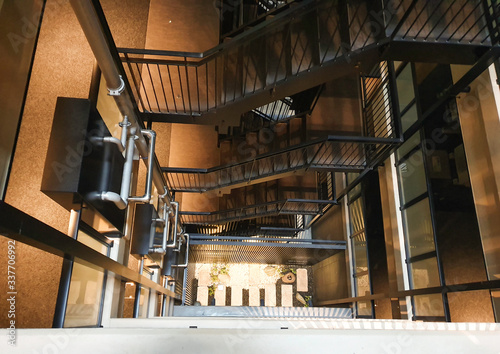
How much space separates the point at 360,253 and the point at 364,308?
3.27ft

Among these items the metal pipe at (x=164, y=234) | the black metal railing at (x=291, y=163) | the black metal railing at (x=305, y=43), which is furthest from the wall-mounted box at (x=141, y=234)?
the black metal railing at (x=291, y=163)

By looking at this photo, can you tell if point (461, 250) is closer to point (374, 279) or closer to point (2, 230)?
point (374, 279)

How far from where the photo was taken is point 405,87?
17.6ft

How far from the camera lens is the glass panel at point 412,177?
15.9 ft

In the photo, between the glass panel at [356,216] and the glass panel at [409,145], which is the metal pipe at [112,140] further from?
the glass panel at [356,216]

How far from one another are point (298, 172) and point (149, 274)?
89.8 inches

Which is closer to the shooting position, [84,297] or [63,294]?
[63,294]

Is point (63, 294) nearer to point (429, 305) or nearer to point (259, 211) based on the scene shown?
point (429, 305)

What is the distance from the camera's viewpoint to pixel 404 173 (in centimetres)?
536

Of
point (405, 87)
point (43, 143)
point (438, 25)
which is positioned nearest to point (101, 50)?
point (43, 143)

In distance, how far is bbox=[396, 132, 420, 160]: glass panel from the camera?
4959mm

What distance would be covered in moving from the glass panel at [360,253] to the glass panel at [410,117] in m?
2.39

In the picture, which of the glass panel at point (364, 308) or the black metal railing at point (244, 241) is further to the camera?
the black metal railing at point (244, 241)

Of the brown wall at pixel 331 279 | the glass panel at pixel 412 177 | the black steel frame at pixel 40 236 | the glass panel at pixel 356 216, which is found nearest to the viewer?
the black steel frame at pixel 40 236
